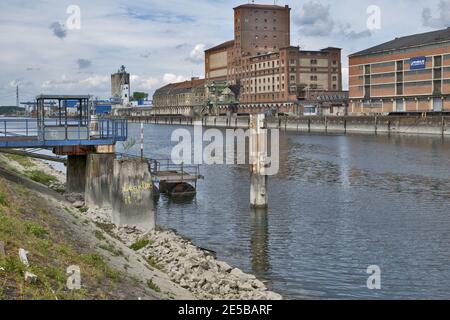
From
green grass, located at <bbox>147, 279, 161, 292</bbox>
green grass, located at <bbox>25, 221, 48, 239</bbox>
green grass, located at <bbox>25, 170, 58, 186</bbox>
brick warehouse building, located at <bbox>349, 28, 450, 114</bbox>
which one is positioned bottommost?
green grass, located at <bbox>147, 279, 161, 292</bbox>

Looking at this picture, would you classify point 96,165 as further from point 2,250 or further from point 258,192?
point 2,250

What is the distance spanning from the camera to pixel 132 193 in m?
28.0

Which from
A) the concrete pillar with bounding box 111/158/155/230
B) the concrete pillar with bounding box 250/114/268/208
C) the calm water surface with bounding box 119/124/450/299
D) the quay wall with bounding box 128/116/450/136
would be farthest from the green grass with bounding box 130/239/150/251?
the quay wall with bounding box 128/116/450/136

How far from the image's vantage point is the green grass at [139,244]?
80.4 feet

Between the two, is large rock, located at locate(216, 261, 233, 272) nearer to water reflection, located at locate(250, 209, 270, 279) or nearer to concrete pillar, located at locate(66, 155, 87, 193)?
water reflection, located at locate(250, 209, 270, 279)

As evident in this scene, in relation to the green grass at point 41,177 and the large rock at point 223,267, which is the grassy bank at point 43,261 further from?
the green grass at point 41,177

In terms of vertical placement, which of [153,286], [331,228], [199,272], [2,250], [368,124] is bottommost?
[331,228]

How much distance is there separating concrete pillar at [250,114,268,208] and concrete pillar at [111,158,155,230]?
8463 millimetres

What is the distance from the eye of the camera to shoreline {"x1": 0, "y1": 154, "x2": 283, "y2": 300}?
60.3 feet

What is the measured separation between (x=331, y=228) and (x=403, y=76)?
117 meters

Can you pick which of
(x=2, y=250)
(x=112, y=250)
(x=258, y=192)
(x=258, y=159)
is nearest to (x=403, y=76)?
(x=258, y=192)

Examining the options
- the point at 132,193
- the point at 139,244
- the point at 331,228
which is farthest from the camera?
the point at 331,228
